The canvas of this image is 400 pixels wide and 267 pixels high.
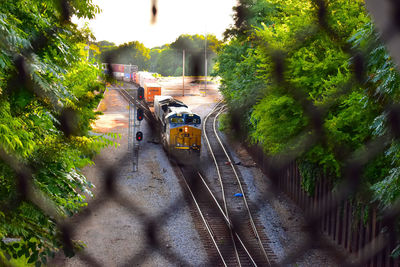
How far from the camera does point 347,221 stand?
3.12 meters

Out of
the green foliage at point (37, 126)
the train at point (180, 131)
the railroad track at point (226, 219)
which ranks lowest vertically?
the railroad track at point (226, 219)

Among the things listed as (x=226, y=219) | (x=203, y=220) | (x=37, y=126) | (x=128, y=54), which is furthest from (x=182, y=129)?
(x=128, y=54)

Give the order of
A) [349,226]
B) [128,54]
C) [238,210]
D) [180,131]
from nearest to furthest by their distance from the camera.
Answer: [128,54] < [349,226] < [238,210] < [180,131]

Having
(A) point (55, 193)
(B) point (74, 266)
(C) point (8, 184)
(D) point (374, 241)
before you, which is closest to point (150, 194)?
(B) point (74, 266)

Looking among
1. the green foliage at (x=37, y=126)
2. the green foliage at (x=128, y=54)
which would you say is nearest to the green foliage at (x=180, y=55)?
the green foliage at (x=128, y=54)

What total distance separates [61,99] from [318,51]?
0.87 meters

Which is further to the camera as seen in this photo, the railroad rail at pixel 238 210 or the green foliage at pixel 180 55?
the railroad rail at pixel 238 210

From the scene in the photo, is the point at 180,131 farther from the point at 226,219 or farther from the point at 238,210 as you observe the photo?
the point at 226,219

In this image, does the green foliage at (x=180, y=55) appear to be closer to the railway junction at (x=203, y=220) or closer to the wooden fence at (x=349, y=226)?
the railway junction at (x=203, y=220)

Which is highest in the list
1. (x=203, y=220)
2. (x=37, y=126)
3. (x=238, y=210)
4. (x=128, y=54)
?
(x=128, y=54)

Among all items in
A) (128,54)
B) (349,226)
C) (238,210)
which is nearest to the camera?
(128,54)

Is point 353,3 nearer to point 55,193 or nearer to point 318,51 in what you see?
point 318,51

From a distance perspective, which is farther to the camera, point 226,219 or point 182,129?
point 182,129

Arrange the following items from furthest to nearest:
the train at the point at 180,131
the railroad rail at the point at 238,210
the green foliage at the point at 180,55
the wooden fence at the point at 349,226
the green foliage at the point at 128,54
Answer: the train at the point at 180,131
the railroad rail at the point at 238,210
the wooden fence at the point at 349,226
the green foliage at the point at 180,55
the green foliage at the point at 128,54
